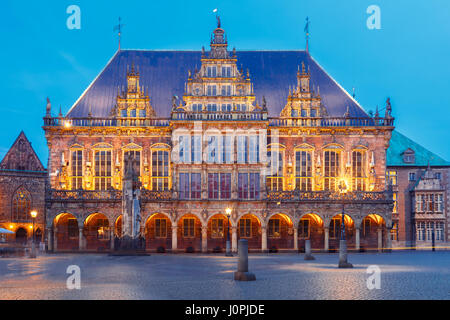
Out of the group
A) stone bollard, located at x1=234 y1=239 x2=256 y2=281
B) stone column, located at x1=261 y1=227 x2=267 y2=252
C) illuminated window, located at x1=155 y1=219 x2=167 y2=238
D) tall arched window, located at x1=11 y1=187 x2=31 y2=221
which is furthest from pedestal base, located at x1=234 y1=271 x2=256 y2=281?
tall arched window, located at x1=11 y1=187 x2=31 y2=221

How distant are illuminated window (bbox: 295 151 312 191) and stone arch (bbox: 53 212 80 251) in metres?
19.8

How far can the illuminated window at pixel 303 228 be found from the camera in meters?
47.8

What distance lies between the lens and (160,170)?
1898 inches

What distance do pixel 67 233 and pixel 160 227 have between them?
26.6 ft

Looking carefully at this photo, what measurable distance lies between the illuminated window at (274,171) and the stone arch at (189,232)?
7236mm

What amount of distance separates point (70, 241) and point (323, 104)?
26.1 meters

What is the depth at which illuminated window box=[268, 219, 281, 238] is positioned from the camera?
156 feet

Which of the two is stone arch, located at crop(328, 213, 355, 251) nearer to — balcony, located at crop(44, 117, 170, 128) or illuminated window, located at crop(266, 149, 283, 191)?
illuminated window, located at crop(266, 149, 283, 191)

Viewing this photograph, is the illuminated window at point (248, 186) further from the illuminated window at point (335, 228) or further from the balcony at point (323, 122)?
the illuminated window at point (335, 228)

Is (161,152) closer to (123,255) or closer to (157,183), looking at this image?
(157,183)
